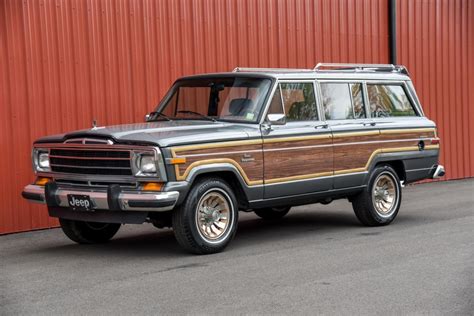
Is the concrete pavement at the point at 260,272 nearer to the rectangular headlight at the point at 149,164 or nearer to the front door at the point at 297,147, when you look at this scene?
the front door at the point at 297,147

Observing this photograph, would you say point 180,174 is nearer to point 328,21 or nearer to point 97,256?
point 97,256

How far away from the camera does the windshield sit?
861cm

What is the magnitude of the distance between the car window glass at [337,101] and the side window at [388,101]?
448mm

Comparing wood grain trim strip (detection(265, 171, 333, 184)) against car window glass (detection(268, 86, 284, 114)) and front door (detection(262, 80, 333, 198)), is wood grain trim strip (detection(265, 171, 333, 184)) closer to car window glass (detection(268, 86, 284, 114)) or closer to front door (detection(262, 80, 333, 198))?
front door (detection(262, 80, 333, 198))

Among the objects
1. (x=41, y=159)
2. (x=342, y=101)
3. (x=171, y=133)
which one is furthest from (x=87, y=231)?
(x=342, y=101)

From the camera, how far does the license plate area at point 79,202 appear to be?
7617 mm

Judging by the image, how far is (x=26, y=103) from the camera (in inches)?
397

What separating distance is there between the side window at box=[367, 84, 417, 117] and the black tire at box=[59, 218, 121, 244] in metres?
3.65

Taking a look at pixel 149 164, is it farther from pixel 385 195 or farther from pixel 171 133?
pixel 385 195

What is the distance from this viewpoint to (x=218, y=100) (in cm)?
885

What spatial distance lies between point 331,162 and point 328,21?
5.61m

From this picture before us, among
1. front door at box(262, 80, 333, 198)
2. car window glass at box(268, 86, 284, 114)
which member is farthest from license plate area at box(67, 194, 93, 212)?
car window glass at box(268, 86, 284, 114)

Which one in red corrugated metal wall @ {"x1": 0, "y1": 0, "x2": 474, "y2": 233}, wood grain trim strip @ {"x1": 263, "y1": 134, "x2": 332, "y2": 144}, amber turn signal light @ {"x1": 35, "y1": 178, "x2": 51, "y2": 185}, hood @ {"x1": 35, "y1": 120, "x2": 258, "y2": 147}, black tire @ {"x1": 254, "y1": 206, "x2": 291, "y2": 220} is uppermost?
red corrugated metal wall @ {"x1": 0, "y1": 0, "x2": 474, "y2": 233}

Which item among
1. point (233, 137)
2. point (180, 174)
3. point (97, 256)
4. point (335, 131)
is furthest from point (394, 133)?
point (97, 256)
